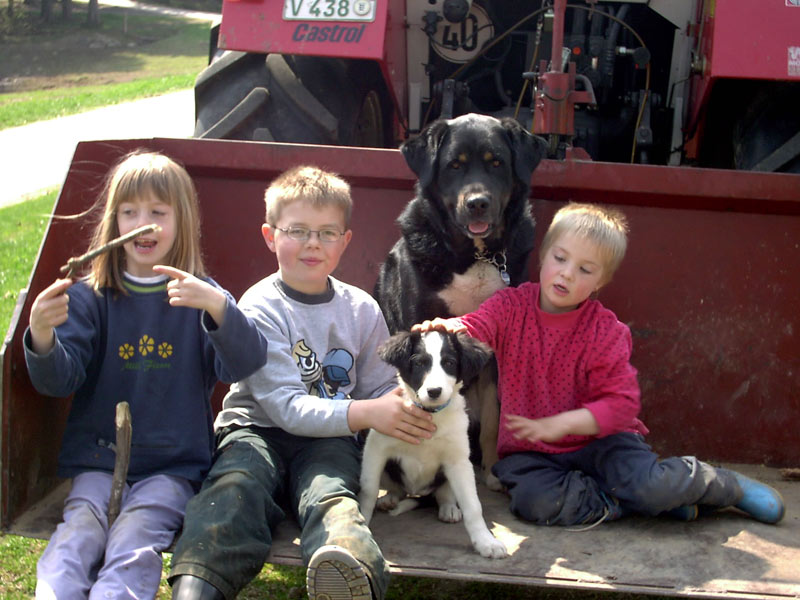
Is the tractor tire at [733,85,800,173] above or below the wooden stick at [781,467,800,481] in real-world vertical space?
above

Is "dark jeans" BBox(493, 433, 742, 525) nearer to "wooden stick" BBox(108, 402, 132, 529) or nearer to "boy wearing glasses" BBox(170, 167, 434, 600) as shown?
"boy wearing glasses" BBox(170, 167, 434, 600)

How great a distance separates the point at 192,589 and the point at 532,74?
1.94m

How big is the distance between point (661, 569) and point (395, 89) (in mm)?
2230

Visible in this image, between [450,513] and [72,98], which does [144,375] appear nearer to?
[450,513]

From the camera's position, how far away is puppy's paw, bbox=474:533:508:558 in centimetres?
215

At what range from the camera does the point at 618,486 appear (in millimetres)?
2369

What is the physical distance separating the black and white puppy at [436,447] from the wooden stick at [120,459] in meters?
0.56

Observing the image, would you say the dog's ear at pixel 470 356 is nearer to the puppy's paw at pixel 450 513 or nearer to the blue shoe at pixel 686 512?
the puppy's paw at pixel 450 513

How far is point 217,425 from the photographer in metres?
2.49

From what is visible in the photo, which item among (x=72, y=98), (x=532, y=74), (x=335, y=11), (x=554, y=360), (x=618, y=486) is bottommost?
(x=618, y=486)

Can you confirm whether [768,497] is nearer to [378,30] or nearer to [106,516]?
[106,516]

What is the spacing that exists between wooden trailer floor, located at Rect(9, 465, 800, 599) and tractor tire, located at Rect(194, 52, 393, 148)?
1.44 m

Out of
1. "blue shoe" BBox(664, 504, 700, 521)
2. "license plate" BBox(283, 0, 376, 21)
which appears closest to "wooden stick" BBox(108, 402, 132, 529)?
"blue shoe" BBox(664, 504, 700, 521)

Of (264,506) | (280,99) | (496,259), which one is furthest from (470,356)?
(280,99)
